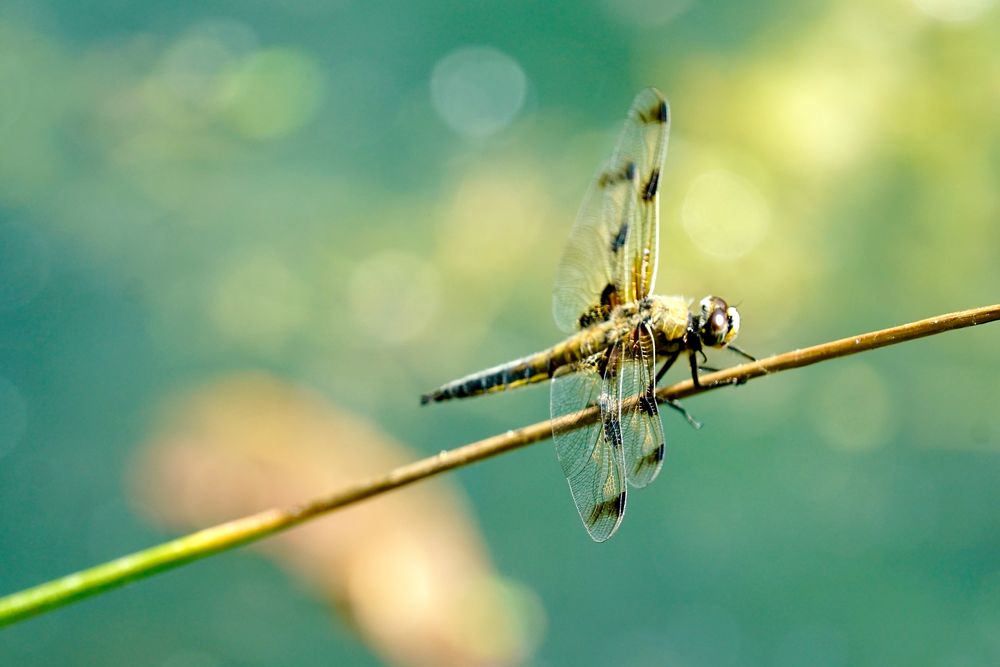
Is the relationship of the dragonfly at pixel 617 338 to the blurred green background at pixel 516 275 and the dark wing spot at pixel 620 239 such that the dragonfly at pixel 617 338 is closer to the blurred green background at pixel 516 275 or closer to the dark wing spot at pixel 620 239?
the dark wing spot at pixel 620 239

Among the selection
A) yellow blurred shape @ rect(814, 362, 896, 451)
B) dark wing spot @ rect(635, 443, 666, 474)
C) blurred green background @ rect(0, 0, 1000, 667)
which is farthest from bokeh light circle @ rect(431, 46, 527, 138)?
dark wing spot @ rect(635, 443, 666, 474)

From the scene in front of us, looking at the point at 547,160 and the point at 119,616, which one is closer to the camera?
the point at 119,616

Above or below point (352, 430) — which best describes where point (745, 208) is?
above

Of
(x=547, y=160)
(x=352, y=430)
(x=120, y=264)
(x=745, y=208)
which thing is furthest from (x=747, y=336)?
(x=120, y=264)

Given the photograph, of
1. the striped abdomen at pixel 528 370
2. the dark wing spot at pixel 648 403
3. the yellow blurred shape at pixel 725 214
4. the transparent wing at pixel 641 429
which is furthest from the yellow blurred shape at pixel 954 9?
the dark wing spot at pixel 648 403

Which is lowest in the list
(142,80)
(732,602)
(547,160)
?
(732,602)

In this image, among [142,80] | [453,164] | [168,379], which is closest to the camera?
[168,379]

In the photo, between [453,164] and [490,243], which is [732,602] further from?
[453,164]
